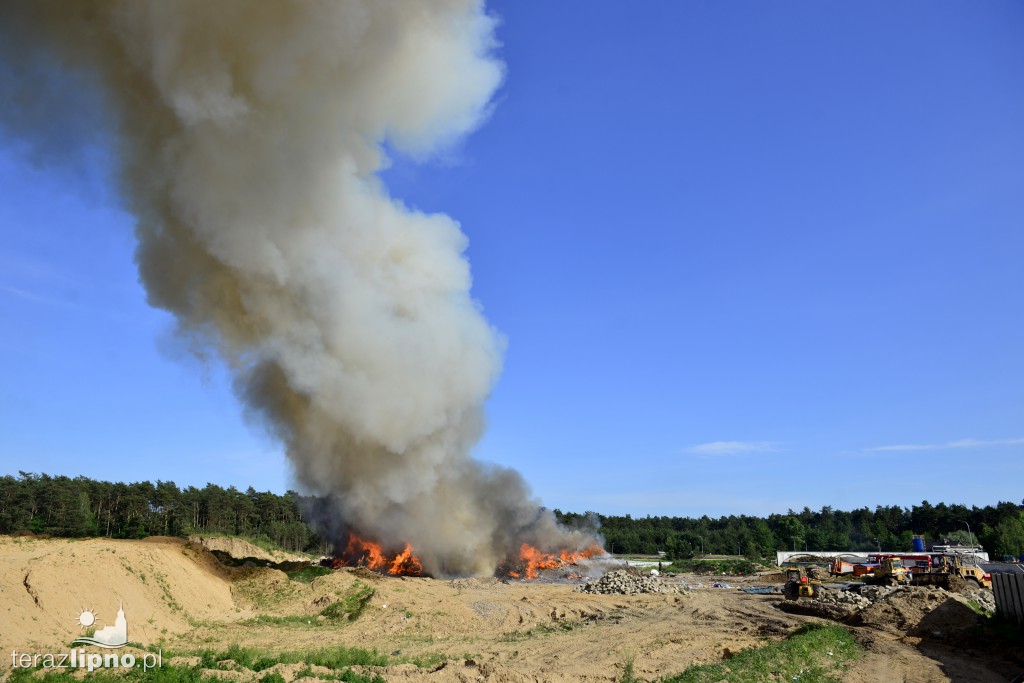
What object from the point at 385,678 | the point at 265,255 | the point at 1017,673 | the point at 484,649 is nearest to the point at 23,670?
the point at 385,678

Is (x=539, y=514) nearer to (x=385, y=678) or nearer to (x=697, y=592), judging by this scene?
(x=697, y=592)

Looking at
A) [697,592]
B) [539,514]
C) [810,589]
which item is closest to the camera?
[810,589]

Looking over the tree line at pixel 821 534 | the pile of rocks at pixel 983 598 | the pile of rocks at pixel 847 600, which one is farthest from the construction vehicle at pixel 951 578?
the tree line at pixel 821 534

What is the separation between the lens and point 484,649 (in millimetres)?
22781

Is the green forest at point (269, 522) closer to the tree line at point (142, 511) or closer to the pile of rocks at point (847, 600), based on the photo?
the tree line at point (142, 511)

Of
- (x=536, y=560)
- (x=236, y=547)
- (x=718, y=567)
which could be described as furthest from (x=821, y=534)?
(x=236, y=547)

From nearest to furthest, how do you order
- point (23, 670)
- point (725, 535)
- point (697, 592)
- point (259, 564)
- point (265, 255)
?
point (23, 670), point (265, 255), point (259, 564), point (697, 592), point (725, 535)

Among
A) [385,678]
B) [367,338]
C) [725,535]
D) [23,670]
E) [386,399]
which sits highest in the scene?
[367,338]

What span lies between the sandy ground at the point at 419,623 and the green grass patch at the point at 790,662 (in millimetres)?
726

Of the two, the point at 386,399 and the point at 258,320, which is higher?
the point at 258,320

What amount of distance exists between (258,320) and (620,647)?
76.3ft

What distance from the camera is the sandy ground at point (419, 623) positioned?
1919cm

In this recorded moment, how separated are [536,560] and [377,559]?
1694 cm

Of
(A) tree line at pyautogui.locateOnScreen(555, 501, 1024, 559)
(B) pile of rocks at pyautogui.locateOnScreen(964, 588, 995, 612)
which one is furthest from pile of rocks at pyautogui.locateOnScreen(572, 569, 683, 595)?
(A) tree line at pyautogui.locateOnScreen(555, 501, 1024, 559)
